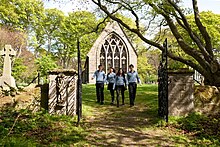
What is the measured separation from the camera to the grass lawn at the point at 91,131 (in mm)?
6840

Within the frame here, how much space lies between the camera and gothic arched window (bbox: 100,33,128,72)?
30.7 metres

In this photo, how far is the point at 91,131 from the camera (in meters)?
7.81

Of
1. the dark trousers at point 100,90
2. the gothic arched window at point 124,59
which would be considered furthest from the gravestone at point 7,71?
the gothic arched window at point 124,59

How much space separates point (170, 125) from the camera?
340 inches

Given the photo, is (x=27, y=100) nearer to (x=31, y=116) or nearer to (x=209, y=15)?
(x=31, y=116)

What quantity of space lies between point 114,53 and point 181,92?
2157 centimetres

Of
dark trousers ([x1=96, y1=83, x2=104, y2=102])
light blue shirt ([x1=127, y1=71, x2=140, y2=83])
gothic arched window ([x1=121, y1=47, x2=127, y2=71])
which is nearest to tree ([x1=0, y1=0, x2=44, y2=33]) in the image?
gothic arched window ([x1=121, y1=47, x2=127, y2=71])

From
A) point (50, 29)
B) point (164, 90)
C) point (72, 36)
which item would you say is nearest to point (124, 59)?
point (72, 36)

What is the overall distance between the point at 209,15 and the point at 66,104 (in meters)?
20.7

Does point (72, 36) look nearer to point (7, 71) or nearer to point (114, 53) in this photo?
point (114, 53)

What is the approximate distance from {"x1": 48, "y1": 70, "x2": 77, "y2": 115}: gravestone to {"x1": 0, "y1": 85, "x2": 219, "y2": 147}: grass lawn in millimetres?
367

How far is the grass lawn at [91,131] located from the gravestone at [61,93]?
367 millimetres

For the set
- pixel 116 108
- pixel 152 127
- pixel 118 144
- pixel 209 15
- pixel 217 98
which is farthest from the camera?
pixel 209 15

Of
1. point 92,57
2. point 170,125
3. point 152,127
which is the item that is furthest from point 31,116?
point 92,57
